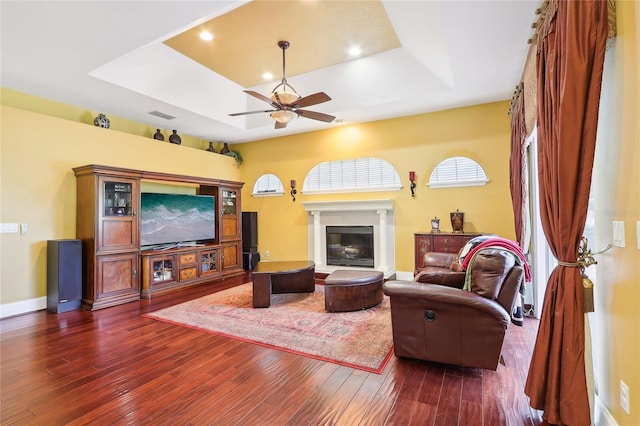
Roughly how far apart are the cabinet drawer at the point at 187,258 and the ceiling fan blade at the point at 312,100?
3429 mm

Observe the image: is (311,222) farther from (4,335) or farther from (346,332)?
(4,335)

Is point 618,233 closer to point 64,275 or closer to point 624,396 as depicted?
point 624,396

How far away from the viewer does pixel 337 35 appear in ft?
12.9

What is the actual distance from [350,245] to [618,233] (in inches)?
189

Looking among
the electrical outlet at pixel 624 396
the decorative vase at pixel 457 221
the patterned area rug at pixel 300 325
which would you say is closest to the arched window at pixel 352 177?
the decorative vase at pixel 457 221

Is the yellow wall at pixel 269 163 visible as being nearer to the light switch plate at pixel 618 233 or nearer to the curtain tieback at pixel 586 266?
the curtain tieback at pixel 586 266

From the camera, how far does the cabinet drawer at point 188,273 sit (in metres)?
5.37

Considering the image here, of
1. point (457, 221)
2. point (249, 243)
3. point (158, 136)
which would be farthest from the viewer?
point (249, 243)

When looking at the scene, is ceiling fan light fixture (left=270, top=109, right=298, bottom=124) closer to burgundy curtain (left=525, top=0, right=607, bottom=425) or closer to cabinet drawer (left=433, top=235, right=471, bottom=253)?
burgundy curtain (left=525, top=0, right=607, bottom=425)

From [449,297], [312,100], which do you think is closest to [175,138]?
[312,100]

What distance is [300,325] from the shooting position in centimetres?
344

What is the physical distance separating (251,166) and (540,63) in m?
6.14

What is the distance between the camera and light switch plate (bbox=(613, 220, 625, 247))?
1488mm

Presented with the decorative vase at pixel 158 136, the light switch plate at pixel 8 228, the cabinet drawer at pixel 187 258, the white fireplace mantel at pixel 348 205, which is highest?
the decorative vase at pixel 158 136
